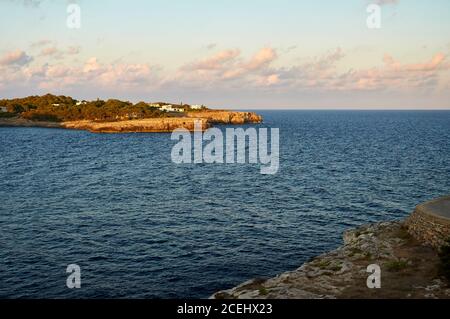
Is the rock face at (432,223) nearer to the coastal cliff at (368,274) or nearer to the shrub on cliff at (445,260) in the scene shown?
the coastal cliff at (368,274)

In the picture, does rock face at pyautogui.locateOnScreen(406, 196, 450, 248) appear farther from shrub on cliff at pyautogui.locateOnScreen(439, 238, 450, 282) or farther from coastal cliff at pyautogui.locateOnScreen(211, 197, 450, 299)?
shrub on cliff at pyautogui.locateOnScreen(439, 238, 450, 282)

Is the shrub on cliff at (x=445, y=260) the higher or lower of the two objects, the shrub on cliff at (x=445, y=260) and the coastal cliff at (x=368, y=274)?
the higher

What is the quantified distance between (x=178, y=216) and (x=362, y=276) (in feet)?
78.8

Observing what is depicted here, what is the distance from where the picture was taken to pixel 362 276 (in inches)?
993

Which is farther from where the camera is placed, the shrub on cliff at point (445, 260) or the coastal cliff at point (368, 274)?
the shrub on cliff at point (445, 260)

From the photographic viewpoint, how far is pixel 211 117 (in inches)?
7864

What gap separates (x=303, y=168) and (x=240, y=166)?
39.3 ft

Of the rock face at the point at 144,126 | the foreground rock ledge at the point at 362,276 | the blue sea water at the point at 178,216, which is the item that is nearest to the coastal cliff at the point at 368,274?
the foreground rock ledge at the point at 362,276

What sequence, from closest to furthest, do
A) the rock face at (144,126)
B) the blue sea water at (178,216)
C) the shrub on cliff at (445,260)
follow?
the shrub on cliff at (445,260), the blue sea water at (178,216), the rock face at (144,126)

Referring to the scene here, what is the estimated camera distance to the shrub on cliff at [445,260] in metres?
23.8

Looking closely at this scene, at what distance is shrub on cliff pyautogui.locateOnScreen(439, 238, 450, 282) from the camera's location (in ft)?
78.0

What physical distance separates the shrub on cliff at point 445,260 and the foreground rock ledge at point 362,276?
451mm
